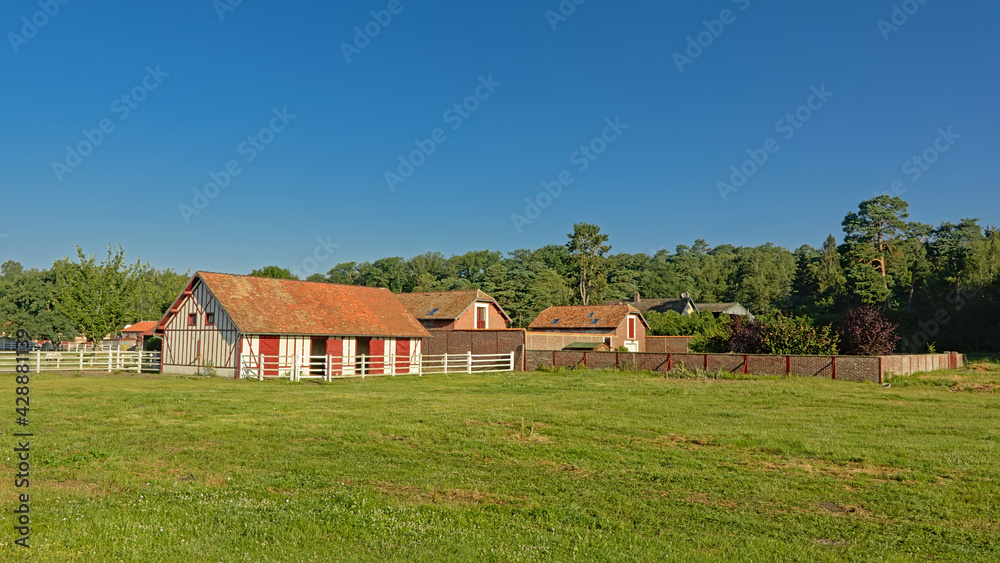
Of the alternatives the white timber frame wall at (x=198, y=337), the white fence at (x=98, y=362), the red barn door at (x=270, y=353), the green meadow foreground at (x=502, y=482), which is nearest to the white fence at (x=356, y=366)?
A: the red barn door at (x=270, y=353)

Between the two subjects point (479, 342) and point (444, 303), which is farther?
point (444, 303)

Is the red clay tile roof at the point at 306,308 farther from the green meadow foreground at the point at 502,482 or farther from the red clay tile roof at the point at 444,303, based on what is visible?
the green meadow foreground at the point at 502,482

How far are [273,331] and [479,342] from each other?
13032mm

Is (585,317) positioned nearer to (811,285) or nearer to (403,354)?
(403,354)

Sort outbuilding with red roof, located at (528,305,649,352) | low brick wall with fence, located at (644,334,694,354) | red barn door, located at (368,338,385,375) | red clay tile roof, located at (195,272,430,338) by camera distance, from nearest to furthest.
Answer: red clay tile roof, located at (195,272,430,338) → red barn door, located at (368,338,385,375) → low brick wall with fence, located at (644,334,694,354) → outbuilding with red roof, located at (528,305,649,352)

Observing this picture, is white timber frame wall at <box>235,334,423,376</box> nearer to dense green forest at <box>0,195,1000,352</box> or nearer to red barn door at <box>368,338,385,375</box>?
red barn door at <box>368,338,385,375</box>

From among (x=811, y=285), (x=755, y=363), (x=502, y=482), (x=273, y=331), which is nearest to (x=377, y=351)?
(x=273, y=331)

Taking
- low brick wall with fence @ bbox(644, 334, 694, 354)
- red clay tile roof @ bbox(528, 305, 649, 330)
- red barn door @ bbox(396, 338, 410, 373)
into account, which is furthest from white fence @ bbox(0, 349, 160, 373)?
low brick wall with fence @ bbox(644, 334, 694, 354)

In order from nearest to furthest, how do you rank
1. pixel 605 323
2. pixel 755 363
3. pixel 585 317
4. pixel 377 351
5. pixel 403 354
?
pixel 755 363 → pixel 377 351 → pixel 403 354 → pixel 605 323 → pixel 585 317

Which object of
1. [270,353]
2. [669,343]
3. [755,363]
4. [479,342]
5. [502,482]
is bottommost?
[502,482]

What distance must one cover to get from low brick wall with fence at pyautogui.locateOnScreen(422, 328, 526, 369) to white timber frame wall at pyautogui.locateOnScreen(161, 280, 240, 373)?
39.1ft

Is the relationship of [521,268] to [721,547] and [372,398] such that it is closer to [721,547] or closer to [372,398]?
[372,398]

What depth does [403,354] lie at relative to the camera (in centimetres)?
3906

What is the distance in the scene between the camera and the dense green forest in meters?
60.7
